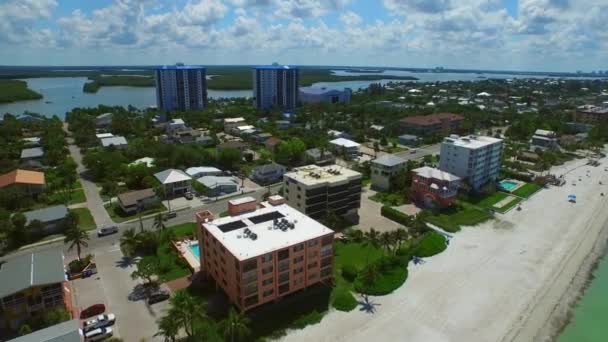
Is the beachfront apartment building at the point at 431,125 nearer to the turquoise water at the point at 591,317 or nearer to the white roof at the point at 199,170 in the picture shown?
the white roof at the point at 199,170

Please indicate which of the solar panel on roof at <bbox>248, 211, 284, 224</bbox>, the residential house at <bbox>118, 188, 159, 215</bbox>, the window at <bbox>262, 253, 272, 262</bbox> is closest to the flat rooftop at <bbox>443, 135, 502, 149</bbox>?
the solar panel on roof at <bbox>248, 211, 284, 224</bbox>

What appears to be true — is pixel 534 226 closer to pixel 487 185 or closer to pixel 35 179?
pixel 487 185

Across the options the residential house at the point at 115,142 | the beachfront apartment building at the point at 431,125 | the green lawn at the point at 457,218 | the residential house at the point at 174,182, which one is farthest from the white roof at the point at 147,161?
the beachfront apartment building at the point at 431,125

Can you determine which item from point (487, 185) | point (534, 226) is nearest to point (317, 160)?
point (487, 185)

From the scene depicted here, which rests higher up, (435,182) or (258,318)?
(435,182)

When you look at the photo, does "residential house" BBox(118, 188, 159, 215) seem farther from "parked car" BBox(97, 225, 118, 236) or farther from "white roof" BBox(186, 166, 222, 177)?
"white roof" BBox(186, 166, 222, 177)

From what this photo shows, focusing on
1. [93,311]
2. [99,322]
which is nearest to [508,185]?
[99,322]
